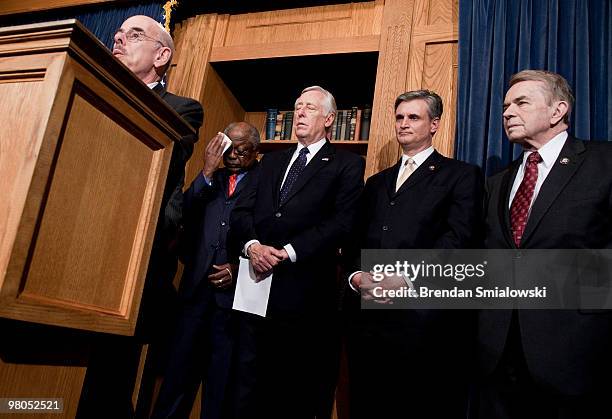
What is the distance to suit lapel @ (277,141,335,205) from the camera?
2.07 m

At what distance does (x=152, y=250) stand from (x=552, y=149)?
4.49 feet

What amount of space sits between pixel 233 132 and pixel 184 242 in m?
0.67

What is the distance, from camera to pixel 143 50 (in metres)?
1.89

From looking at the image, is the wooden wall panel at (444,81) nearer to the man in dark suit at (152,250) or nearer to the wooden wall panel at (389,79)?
the wooden wall panel at (389,79)

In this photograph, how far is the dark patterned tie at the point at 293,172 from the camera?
6.92 feet

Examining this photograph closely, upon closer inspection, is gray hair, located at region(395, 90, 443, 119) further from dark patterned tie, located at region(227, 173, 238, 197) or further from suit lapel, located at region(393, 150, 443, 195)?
dark patterned tie, located at region(227, 173, 238, 197)

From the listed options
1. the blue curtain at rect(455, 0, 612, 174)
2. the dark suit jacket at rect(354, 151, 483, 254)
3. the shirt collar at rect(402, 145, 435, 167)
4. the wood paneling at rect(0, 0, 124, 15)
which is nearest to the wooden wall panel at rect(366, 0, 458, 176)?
the blue curtain at rect(455, 0, 612, 174)

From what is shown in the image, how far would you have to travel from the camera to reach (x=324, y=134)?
7.47 ft

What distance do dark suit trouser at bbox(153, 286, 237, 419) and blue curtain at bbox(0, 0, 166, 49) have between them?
91.2 inches

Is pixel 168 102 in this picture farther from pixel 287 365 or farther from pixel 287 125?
pixel 287 125

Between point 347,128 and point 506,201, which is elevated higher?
point 347,128

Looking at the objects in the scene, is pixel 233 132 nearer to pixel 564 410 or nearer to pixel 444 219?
pixel 444 219

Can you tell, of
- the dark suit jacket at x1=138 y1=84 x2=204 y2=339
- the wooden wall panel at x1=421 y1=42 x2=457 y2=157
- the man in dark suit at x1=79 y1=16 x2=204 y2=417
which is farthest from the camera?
the wooden wall panel at x1=421 y1=42 x2=457 y2=157

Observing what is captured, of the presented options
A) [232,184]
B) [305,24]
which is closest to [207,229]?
→ [232,184]
